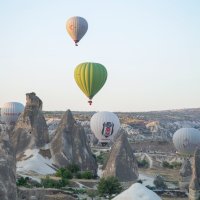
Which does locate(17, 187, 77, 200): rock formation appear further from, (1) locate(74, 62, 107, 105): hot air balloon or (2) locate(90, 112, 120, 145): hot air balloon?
(2) locate(90, 112, 120, 145): hot air balloon

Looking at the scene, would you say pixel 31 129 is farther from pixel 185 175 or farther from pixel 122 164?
pixel 185 175

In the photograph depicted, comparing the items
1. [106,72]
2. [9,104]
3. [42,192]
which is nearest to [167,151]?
[9,104]

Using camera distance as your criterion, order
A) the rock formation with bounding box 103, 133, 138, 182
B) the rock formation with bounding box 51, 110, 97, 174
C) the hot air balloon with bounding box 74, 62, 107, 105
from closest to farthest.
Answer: the rock formation with bounding box 103, 133, 138, 182, the rock formation with bounding box 51, 110, 97, 174, the hot air balloon with bounding box 74, 62, 107, 105

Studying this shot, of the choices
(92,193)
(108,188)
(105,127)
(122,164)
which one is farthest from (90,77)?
(108,188)

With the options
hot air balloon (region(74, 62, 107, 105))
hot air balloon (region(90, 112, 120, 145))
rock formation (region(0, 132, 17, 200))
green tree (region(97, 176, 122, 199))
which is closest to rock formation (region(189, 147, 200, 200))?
green tree (region(97, 176, 122, 199))

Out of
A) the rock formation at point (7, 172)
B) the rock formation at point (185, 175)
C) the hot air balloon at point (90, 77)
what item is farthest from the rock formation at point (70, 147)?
the rock formation at point (7, 172)
